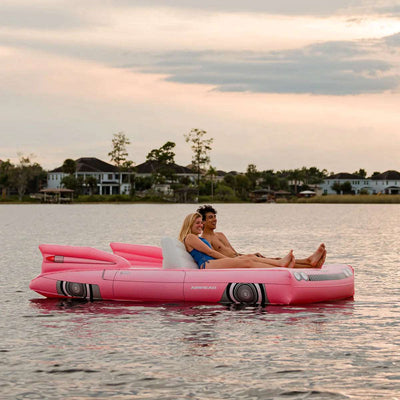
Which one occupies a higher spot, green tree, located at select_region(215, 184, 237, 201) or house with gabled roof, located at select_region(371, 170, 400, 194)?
house with gabled roof, located at select_region(371, 170, 400, 194)

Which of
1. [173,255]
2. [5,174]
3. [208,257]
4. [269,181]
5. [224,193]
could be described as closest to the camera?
[173,255]

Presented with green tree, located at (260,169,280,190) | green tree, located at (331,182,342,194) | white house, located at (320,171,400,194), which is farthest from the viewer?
white house, located at (320,171,400,194)

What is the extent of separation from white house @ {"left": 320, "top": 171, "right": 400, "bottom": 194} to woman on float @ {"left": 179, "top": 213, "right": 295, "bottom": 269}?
180 metres

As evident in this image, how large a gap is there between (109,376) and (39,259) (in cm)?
1826

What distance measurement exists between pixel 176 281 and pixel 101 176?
133m

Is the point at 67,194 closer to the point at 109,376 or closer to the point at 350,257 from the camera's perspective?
the point at 350,257

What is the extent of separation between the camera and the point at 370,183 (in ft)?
634

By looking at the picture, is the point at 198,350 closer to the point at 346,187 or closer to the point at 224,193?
the point at 224,193

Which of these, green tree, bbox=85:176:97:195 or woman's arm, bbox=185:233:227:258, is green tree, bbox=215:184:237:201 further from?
woman's arm, bbox=185:233:227:258

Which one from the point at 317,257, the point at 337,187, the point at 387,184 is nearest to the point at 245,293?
the point at 317,257

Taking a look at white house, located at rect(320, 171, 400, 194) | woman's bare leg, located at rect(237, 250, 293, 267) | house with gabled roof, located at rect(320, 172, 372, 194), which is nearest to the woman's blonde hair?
woman's bare leg, located at rect(237, 250, 293, 267)

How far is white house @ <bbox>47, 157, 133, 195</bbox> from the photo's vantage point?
475 feet

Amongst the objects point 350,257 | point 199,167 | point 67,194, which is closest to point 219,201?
point 199,167

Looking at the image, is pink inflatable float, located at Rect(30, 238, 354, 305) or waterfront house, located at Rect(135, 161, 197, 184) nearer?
pink inflatable float, located at Rect(30, 238, 354, 305)
